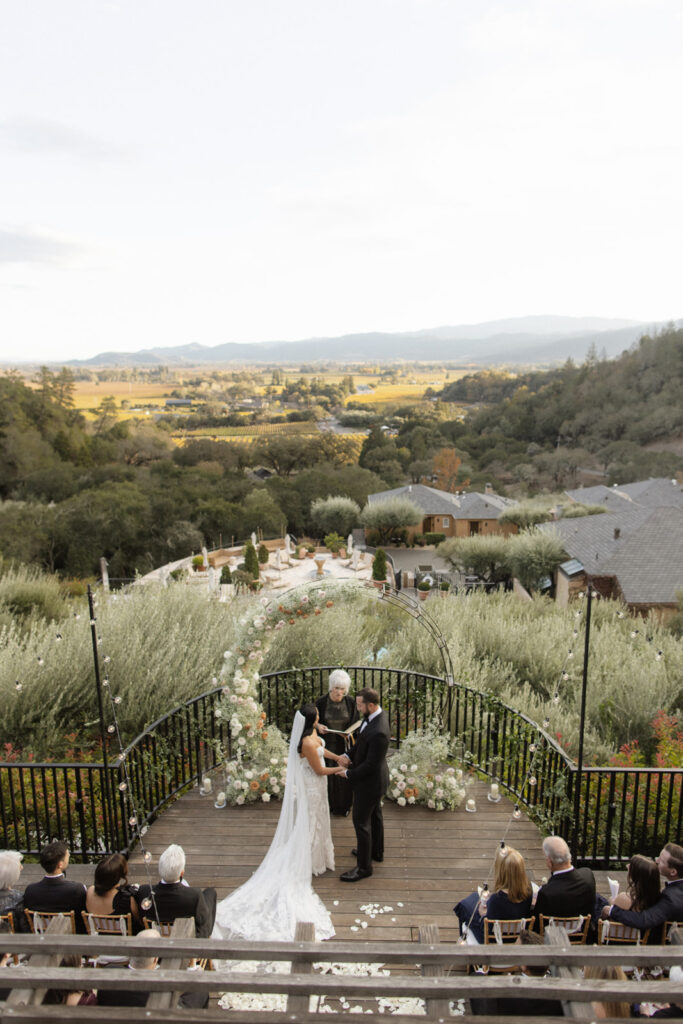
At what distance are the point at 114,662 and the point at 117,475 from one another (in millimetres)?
41890

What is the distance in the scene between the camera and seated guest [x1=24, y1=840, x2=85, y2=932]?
3855mm

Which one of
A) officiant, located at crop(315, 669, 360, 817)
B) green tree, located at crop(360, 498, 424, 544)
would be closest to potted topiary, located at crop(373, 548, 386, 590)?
green tree, located at crop(360, 498, 424, 544)

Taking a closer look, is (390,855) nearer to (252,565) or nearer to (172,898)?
(172,898)

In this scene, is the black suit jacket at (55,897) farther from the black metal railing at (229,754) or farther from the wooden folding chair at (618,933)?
the wooden folding chair at (618,933)

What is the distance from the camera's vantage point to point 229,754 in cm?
728

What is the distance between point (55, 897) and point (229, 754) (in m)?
3.47

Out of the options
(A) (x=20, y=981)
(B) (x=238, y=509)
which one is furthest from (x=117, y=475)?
(A) (x=20, y=981)

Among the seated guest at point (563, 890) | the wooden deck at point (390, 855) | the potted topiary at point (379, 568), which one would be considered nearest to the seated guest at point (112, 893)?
the wooden deck at point (390, 855)

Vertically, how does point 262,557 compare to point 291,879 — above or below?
below

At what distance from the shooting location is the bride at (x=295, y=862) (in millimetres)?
4672

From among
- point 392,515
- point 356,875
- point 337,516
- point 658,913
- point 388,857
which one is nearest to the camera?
point 658,913

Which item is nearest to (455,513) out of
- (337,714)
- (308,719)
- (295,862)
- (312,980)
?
(337,714)

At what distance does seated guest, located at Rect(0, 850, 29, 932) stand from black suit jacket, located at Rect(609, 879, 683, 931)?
357cm

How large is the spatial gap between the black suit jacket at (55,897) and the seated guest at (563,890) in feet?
9.00
